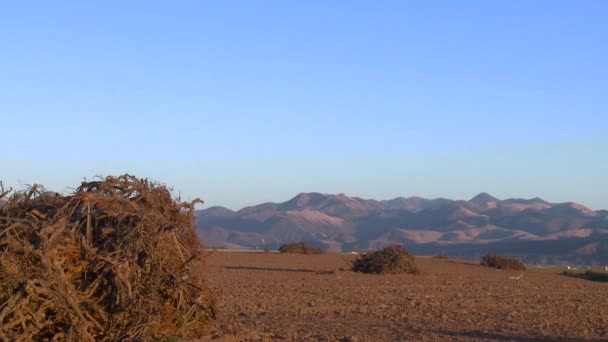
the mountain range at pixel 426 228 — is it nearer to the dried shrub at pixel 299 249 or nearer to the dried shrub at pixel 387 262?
the dried shrub at pixel 299 249

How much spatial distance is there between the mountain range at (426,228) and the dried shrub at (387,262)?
58210 millimetres

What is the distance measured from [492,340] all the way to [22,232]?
26.8ft

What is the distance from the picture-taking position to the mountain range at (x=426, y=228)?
105m

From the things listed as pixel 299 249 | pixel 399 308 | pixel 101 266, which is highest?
pixel 101 266

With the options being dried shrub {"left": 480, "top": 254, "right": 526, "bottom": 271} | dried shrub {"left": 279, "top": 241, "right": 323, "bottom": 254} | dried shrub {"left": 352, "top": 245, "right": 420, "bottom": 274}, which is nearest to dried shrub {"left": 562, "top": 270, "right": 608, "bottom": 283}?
dried shrub {"left": 480, "top": 254, "right": 526, "bottom": 271}

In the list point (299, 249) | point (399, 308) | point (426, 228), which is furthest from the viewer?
point (426, 228)

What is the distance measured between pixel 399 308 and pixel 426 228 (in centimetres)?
12402

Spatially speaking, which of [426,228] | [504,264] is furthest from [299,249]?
[426,228]

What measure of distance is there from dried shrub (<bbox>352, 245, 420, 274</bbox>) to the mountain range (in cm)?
5821

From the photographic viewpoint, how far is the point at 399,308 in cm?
2098

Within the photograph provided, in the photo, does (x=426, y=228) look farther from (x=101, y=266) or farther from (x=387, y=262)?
(x=101, y=266)

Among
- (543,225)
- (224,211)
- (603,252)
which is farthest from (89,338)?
(224,211)

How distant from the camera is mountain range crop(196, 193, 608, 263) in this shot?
10525cm

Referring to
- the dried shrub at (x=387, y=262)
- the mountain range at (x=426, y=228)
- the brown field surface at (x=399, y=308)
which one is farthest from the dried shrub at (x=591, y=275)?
the mountain range at (x=426, y=228)
